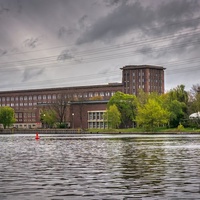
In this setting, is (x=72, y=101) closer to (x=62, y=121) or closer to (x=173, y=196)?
(x=62, y=121)

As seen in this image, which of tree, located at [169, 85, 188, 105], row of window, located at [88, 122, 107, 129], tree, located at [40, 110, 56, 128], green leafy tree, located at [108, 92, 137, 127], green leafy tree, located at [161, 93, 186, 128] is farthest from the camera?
row of window, located at [88, 122, 107, 129]

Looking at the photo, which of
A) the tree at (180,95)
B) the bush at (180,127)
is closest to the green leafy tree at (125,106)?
the tree at (180,95)

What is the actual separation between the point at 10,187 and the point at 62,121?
179265 millimetres

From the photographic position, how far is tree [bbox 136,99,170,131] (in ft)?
427

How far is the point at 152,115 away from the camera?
13000cm

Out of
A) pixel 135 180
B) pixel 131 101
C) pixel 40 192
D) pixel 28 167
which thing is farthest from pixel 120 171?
pixel 131 101

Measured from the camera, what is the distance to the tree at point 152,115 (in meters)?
130

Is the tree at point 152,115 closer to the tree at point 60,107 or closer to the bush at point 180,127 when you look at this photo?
the bush at point 180,127

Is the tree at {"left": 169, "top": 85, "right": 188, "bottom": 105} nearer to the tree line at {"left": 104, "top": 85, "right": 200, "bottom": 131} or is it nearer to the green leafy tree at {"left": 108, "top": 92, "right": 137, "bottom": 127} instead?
the tree line at {"left": 104, "top": 85, "right": 200, "bottom": 131}

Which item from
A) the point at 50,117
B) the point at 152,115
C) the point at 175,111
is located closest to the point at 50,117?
the point at 50,117

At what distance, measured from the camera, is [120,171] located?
2288 centimetres

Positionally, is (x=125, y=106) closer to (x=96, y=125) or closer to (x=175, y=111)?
(x=175, y=111)

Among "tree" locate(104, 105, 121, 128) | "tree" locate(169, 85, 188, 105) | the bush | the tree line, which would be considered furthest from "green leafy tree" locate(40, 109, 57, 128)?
the bush

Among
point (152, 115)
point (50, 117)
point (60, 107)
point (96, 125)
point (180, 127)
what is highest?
point (60, 107)
